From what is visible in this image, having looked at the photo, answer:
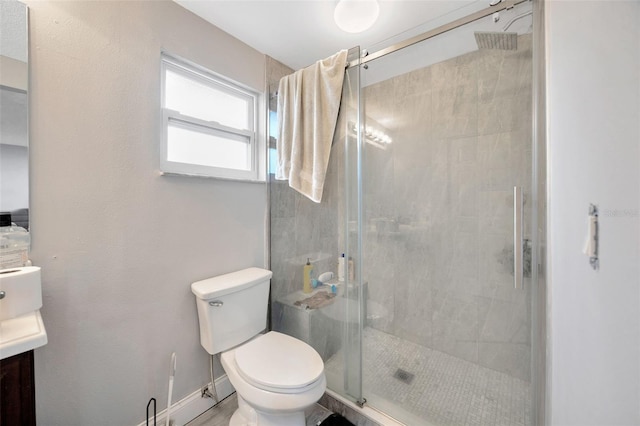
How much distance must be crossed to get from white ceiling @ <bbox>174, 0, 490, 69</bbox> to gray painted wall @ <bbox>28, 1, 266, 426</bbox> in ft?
0.54

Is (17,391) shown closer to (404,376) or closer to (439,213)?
(404,376)

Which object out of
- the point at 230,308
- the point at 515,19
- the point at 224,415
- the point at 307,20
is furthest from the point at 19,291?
the point at 515,19

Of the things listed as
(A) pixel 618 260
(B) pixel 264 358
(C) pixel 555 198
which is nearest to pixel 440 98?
(C) pixel 555 198

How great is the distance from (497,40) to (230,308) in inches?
78.3

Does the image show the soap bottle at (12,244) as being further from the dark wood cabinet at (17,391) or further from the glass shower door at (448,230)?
the glass shower door at (448,230)

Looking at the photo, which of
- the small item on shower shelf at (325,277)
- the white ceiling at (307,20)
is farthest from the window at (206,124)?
the small item on shower shelf at (325,277)

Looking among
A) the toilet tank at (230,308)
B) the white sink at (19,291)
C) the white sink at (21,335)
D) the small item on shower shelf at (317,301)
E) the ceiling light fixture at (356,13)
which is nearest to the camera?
the white sink at (21,335)

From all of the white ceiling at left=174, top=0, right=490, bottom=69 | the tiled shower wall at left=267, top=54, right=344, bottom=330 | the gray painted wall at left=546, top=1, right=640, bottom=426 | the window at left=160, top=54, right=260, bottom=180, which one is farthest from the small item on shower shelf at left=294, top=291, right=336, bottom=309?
the white ceiling at left=174, top=0, right=490, bottom=69

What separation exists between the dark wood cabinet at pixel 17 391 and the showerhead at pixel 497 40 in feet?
7.37

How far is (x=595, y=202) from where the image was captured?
0.70 m

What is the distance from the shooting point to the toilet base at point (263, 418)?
1.14 metres

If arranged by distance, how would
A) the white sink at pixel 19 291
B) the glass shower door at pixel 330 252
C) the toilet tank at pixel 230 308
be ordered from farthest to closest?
the glass shower door at pixel 330 252, the toilet tank at pixel 230 308, the white sink at pixel 19 291

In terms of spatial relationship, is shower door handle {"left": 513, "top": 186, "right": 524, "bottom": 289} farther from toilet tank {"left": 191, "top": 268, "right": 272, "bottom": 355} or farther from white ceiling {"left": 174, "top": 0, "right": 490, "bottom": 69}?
toilet tank {"left": 191, "top": 268, "right": 272, "bottom": 355}

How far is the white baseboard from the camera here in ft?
4.20
